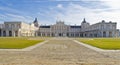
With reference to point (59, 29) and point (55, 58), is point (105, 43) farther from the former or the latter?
point (59, 29)

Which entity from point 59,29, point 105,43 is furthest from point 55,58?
point 59,29

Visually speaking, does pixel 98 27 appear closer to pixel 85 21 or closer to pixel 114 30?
pixel 114 30

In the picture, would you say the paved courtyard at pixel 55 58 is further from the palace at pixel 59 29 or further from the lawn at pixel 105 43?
the palace at pixel 59 29

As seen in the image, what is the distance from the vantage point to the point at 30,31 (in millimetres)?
130875

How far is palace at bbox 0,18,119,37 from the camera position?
336 ft

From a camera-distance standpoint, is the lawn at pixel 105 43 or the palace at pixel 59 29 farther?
the palace at pixel 59 29

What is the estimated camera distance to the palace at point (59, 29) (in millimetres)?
102500

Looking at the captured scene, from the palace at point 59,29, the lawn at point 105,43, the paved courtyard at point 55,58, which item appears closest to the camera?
the paved courtyard at point 55,58

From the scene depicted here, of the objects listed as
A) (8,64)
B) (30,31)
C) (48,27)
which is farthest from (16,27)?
(8,64)

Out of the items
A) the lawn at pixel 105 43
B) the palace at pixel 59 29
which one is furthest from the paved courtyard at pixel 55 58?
the palace at pixel 59 29

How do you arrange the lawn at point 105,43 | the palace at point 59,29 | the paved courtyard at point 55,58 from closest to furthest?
the paved courtyard at point 55,58 < the lawn at point 105,43 < the palace at point 59,29

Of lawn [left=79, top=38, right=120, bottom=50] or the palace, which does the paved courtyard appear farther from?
the palace

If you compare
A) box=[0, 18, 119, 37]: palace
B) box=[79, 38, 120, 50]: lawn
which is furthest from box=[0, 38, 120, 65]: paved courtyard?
box=[0, 18, 119, 37]: palace

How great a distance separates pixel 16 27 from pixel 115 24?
61.5 metres
